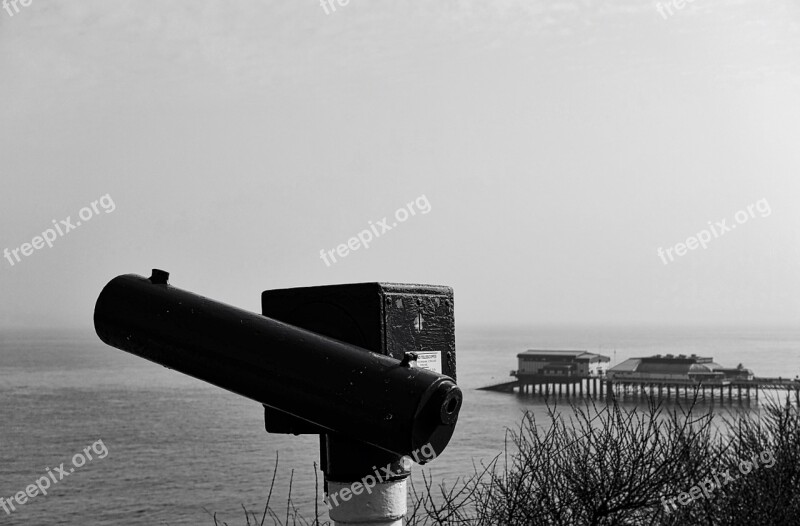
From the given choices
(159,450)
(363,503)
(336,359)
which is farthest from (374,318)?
(159,450)

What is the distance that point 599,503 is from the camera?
7.41 meters

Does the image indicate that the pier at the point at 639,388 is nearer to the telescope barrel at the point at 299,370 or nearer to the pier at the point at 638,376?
the pier at the point at 638,376

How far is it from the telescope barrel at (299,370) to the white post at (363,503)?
202 mm

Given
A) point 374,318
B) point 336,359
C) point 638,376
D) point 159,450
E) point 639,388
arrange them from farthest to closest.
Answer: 1. point 638,376
2. point 639,388
3. point 159,450
4. point 374,318
5. point 336,359

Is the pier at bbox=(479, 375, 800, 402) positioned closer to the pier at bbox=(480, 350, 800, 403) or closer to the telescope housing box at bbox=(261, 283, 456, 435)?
the pier at bbox=(480, 350, 800, 403)

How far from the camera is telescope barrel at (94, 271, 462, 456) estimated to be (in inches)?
64.9

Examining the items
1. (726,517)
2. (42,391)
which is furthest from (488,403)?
(726,517)

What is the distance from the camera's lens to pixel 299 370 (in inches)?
66.9

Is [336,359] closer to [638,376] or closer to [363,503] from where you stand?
[363,503]

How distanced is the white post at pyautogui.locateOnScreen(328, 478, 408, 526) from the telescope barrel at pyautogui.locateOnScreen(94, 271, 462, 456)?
0.20 m

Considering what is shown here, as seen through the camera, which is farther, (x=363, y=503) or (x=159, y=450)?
(x=159, y=450)

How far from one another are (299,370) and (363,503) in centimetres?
35

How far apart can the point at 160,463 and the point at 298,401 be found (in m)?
54.2

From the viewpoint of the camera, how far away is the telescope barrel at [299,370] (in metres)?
1.65
